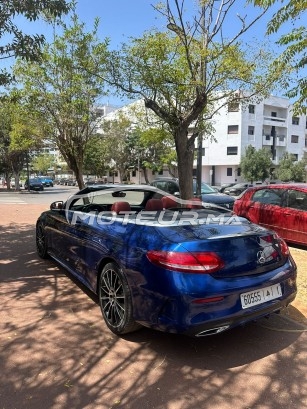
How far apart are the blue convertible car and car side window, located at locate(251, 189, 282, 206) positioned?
4.49m

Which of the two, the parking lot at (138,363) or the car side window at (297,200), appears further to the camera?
the car side window at (297,200)

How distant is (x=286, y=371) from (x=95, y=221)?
2.53 m

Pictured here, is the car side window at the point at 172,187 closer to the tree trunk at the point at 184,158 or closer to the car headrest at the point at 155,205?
the tree trunk at the point at 184,158

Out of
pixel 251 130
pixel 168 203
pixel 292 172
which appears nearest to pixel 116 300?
pixel 168 203

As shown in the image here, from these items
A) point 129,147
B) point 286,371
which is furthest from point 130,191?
point 129,147

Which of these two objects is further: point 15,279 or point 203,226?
point 15,279

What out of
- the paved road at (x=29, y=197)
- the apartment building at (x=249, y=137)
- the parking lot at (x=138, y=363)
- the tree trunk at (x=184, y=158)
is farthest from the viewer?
the apartment building at (x=249, y=137)

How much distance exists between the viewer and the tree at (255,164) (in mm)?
45125

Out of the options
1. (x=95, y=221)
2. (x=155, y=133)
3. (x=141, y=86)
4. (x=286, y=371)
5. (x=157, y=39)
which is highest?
(x=157, y=39)

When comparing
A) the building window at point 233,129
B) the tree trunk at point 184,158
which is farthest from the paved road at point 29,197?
the building window at point 233,129

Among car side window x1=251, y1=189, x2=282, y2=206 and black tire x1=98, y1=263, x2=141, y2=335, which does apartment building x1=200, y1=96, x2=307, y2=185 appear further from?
black tire x1=98, y1=263, x2=141, y2=335

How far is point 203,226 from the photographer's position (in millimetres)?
3598

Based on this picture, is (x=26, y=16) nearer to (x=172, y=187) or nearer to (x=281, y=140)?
(x=172, y=187)

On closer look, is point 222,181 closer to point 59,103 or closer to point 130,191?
point 59,103
